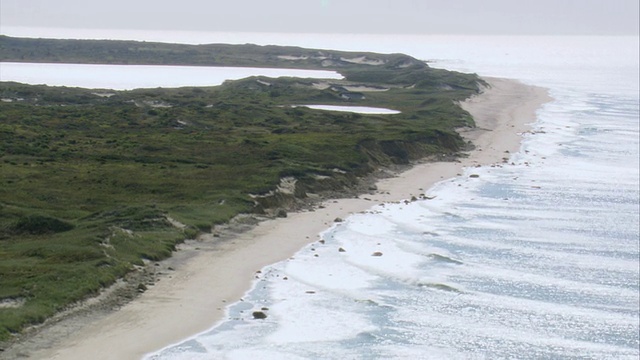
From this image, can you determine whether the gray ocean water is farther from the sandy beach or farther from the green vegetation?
the green vegetation

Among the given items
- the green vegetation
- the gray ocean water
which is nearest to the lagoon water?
the gray ocean water

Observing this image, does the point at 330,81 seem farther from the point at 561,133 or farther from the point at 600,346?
the point at 600,346

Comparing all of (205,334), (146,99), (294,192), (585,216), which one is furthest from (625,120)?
(205,334)

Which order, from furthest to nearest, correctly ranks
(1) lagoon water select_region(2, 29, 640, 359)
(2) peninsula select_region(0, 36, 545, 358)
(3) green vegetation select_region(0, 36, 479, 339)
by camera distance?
1. (3) green vegetation select_region(0, 36, 479, 339)
2. (2) peninsula select_region(0, 36, 545, 358)
3. (1) lagoon water select_region(2, 29, 640, 359)

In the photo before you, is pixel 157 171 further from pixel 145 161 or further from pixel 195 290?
pixel 195 290

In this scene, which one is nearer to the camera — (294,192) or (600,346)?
(600,346)

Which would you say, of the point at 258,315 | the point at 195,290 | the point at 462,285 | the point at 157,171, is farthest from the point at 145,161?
the point at 258,315

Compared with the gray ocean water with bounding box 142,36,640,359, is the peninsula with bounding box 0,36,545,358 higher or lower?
higher
